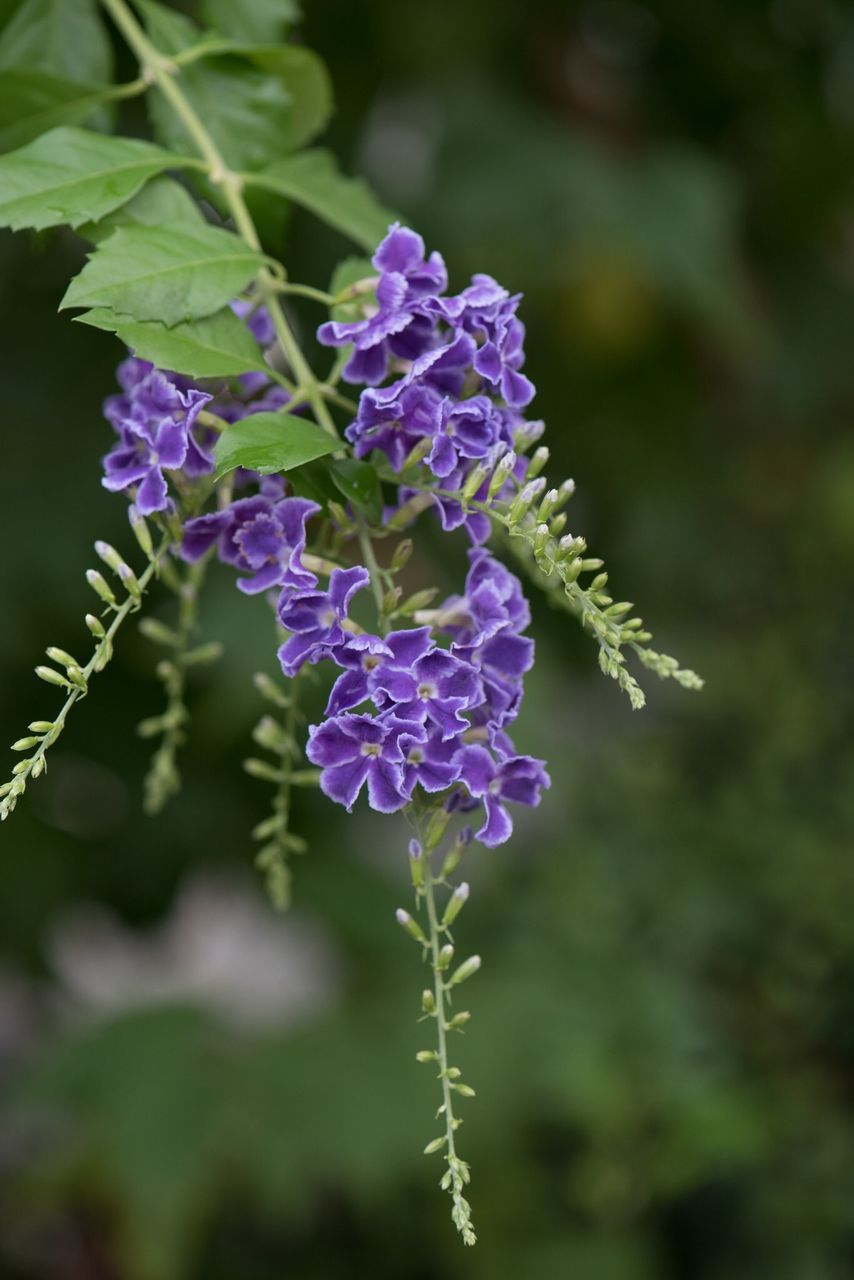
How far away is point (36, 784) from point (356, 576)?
2.87 metres

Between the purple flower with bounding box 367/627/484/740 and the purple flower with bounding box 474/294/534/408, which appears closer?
the purple flower with bounding box 367/627/484/740

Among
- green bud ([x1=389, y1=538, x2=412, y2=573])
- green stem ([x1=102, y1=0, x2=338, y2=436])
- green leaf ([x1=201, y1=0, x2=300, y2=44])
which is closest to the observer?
green bud ([x1=389, y1=538, x2=412, y2=573])

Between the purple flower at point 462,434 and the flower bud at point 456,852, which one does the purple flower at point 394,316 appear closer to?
the purple flower at point 462,434

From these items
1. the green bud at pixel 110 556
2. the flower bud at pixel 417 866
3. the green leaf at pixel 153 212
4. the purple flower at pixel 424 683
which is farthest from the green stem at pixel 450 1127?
the green leaf at pixel 153 212

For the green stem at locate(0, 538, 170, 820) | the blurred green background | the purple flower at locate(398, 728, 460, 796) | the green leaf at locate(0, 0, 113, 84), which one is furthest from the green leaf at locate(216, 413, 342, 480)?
the blurred green background

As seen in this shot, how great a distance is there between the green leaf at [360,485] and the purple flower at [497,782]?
25 centimetres

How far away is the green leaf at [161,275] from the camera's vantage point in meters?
1.32

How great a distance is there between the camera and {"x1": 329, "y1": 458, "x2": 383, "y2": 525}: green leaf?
1.29 meters

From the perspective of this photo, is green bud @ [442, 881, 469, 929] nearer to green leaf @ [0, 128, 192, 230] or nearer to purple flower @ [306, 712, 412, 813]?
purple flower @ [306, 712, 412, 813]

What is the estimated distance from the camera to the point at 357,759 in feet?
3.89

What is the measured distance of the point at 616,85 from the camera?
3.97 metres

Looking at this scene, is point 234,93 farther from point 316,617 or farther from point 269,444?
point 316,617

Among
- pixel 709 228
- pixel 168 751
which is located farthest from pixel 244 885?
pixel 168 751

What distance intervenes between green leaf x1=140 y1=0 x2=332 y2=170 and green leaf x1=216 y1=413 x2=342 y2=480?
0.59 m
